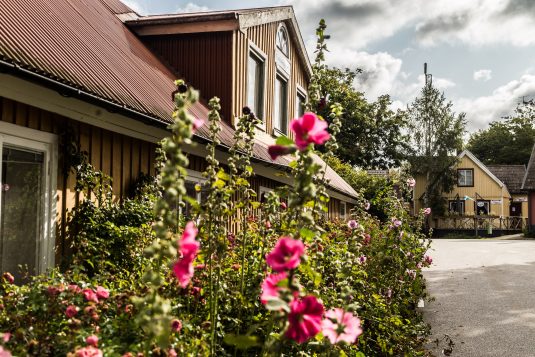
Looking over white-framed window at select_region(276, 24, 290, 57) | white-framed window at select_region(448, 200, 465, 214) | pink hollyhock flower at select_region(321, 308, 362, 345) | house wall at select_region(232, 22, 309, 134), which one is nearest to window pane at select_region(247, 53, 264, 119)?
house wall at select_region(232, 22, 309, 134)

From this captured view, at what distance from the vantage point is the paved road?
20.4 feet

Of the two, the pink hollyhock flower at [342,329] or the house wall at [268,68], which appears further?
the house wall at [268,68]

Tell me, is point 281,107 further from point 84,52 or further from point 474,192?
point 474,192

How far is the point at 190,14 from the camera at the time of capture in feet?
32.0

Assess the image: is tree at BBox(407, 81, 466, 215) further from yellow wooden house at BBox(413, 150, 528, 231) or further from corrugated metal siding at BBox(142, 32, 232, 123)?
corrugated metal siding at BBox(142, 32, 232, 123)

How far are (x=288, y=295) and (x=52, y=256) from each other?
404 centimetres

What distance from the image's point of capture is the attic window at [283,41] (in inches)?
481

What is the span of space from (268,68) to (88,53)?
19.2ft

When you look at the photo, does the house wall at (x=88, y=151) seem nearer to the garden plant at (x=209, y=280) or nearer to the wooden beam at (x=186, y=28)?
the garden plant at (x=209, y=280)

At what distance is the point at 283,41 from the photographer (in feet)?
41.4

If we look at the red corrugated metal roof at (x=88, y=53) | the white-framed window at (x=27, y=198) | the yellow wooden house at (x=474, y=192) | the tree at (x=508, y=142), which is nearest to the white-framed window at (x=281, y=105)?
the red corrugated metal roof at (x=88, y=53)

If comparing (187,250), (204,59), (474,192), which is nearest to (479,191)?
(474,192)

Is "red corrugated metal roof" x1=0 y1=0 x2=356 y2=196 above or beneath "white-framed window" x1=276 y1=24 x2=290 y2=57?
beneath

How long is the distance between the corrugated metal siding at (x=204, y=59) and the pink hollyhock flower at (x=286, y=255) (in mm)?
8004
